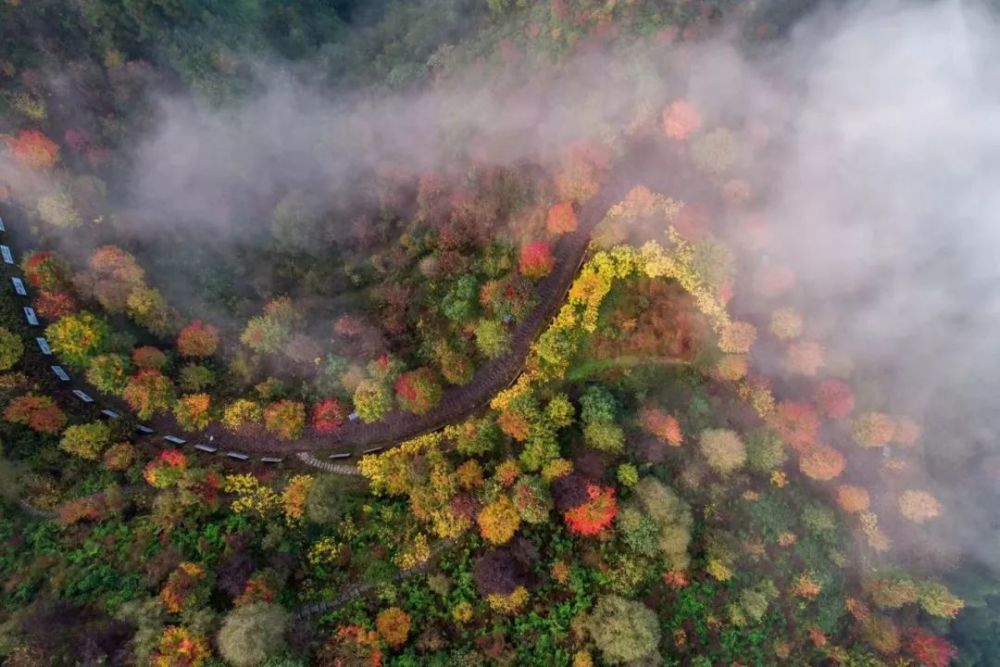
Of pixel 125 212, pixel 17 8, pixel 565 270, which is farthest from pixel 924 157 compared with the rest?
pixel 17 8

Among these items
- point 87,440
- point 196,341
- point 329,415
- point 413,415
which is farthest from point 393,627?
point 196,341

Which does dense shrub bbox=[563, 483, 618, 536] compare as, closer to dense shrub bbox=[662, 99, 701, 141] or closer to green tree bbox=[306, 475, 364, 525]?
green tree bbox=[306, 475, 364, 525]

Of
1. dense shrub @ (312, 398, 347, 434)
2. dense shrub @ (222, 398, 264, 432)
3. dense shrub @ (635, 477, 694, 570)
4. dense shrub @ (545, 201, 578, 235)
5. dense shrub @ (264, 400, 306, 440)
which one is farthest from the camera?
dense shrub @ (545, 201, 578, 235)

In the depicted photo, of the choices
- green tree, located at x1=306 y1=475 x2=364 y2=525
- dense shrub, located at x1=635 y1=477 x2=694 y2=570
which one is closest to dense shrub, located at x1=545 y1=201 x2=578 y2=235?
dense shrub, located at x1=635 y1=477 x2=694 y2=570

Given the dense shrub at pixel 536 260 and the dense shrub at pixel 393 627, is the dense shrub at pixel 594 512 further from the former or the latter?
the dense shrub at pixel 536 260

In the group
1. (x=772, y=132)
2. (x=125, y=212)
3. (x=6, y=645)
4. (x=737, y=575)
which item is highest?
(x=125, y=212)

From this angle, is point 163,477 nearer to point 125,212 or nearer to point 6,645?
point 6,645

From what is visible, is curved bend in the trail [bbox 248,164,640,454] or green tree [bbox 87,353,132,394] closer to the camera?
green tree [bbox 87,353,132,394]
